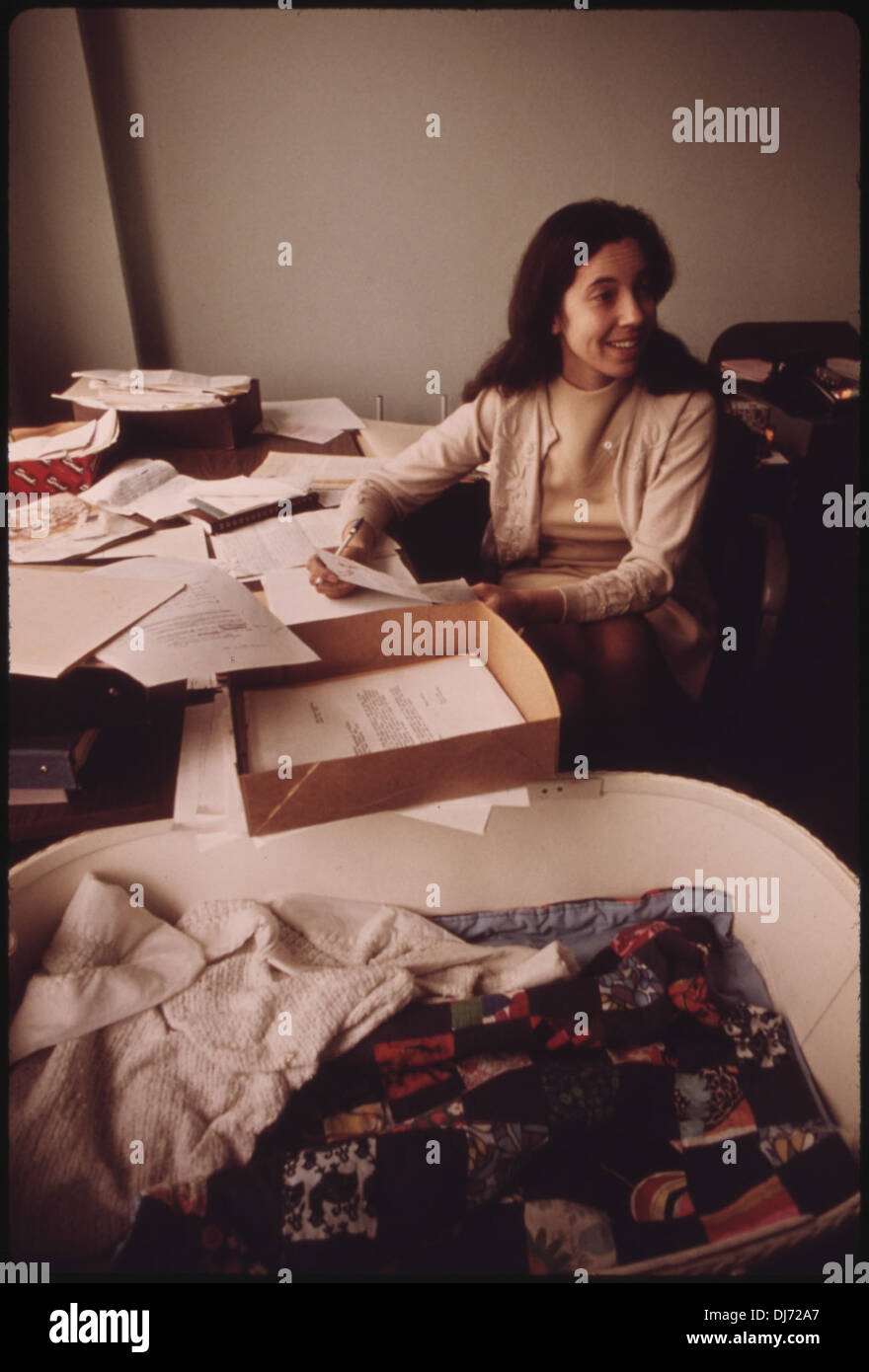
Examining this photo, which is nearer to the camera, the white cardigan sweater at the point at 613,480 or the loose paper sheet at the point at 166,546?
the loose paper sheet at the point at 166,546

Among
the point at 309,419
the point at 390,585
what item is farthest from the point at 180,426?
the point at 390,585

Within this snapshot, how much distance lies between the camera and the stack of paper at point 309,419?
6.60ft

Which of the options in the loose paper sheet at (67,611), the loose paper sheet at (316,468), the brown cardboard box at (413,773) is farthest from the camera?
the loose paper sheet at (316,468)

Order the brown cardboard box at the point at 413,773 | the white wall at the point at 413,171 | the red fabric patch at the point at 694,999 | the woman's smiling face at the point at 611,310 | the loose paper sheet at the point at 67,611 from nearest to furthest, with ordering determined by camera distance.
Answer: the brown cardboard box at the point at 413,773
the loose paper sheet at the point at 67,611
the red fabric patch at the point at 694,999
the woman's smiling face at the point at 611,310
the white wall at the point at 413,171

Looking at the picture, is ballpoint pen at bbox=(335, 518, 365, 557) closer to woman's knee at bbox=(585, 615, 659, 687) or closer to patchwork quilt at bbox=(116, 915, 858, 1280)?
woman's knee at bbox=(585, 615, 659, 687)

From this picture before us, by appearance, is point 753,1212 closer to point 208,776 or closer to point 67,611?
point 208,776

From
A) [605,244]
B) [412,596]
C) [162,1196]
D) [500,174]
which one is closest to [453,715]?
[412,596]

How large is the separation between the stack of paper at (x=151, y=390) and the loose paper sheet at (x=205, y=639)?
88cm

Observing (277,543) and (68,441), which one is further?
(68,441)

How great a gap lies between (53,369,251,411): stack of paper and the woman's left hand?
2.96ft

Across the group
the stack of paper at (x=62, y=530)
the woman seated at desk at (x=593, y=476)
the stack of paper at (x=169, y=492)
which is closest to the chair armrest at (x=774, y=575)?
the woman seated at desk at (x=593, y=476)

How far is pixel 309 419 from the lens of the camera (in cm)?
210

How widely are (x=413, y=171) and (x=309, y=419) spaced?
2.46 feet

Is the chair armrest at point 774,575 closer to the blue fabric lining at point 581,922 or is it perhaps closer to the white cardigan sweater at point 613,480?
the white cardigan sweater at point 613,480
